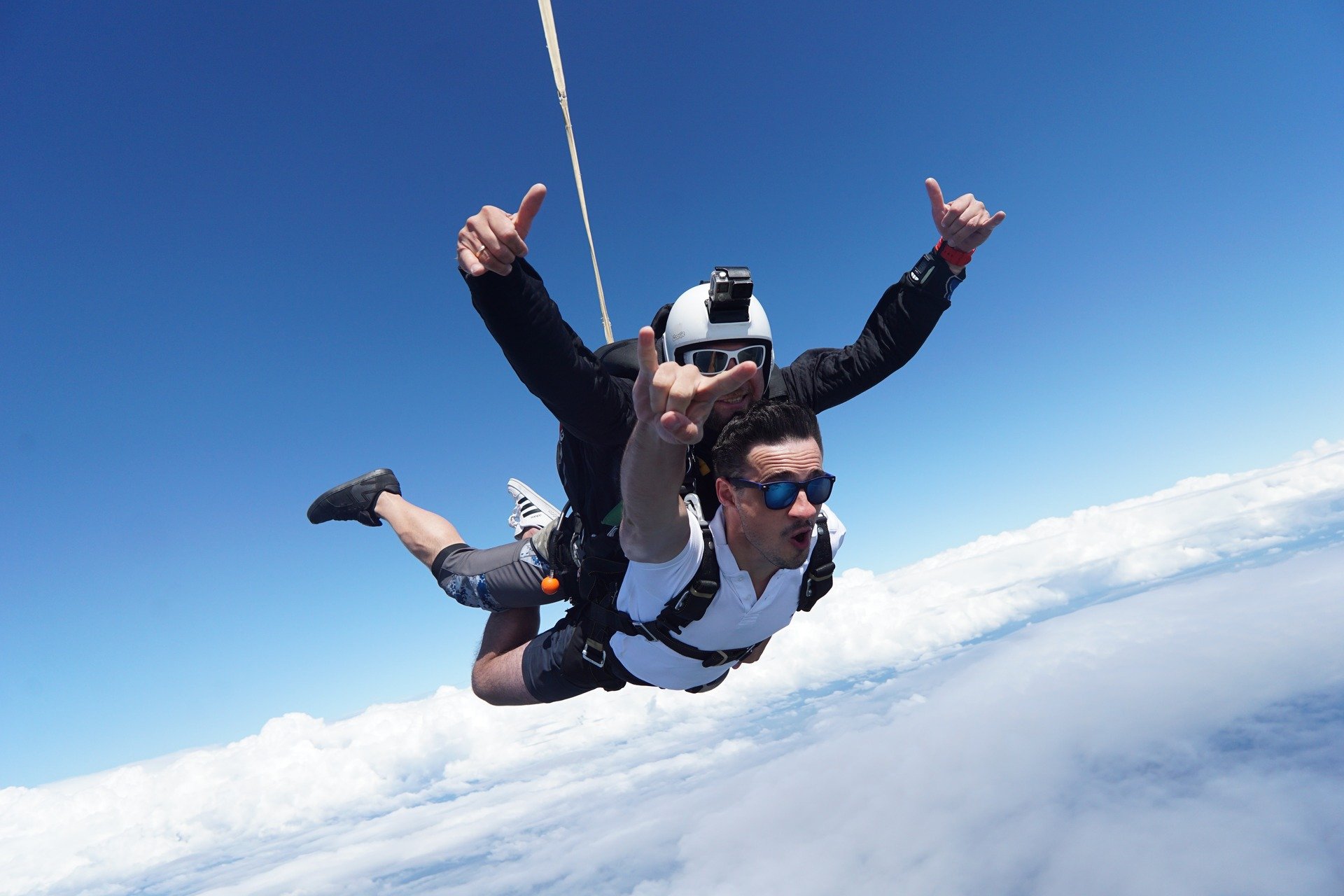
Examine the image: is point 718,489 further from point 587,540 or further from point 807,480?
point 587,540

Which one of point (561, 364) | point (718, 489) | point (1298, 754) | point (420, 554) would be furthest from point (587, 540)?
point (1298, 754)

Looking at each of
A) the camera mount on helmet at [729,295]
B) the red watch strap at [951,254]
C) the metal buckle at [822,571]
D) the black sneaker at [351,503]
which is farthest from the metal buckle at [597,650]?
the red watch strap at [951,254]

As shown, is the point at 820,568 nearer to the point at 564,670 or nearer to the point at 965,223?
the point at 564,670

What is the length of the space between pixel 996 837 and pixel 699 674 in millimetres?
236337

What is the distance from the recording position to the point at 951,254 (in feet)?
11.0

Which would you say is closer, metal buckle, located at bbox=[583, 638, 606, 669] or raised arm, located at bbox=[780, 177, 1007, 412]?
raised arm, located at bbox=[780, 177, 1007, 412]

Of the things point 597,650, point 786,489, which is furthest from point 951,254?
point 597,650

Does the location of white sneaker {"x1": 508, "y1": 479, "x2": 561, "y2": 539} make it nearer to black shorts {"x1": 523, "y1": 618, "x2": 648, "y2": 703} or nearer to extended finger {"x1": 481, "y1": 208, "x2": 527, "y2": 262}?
black shorts {"x1": 523, "y1": 618, "x2": 648, "y2": 703}

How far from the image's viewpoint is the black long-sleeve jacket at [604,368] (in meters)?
2.18

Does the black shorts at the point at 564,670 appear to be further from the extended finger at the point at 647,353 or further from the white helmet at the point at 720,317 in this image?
the extended finger at the point at 647,353

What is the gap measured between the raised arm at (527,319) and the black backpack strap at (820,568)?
46.5 inches

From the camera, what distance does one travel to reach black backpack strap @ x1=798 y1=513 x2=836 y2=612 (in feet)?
9.80

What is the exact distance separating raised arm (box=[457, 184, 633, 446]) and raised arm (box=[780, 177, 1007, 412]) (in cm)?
134

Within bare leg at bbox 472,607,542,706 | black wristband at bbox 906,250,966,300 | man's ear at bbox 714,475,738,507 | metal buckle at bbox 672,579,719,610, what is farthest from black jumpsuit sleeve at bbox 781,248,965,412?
bare leg at bbox 472,607,542,706
